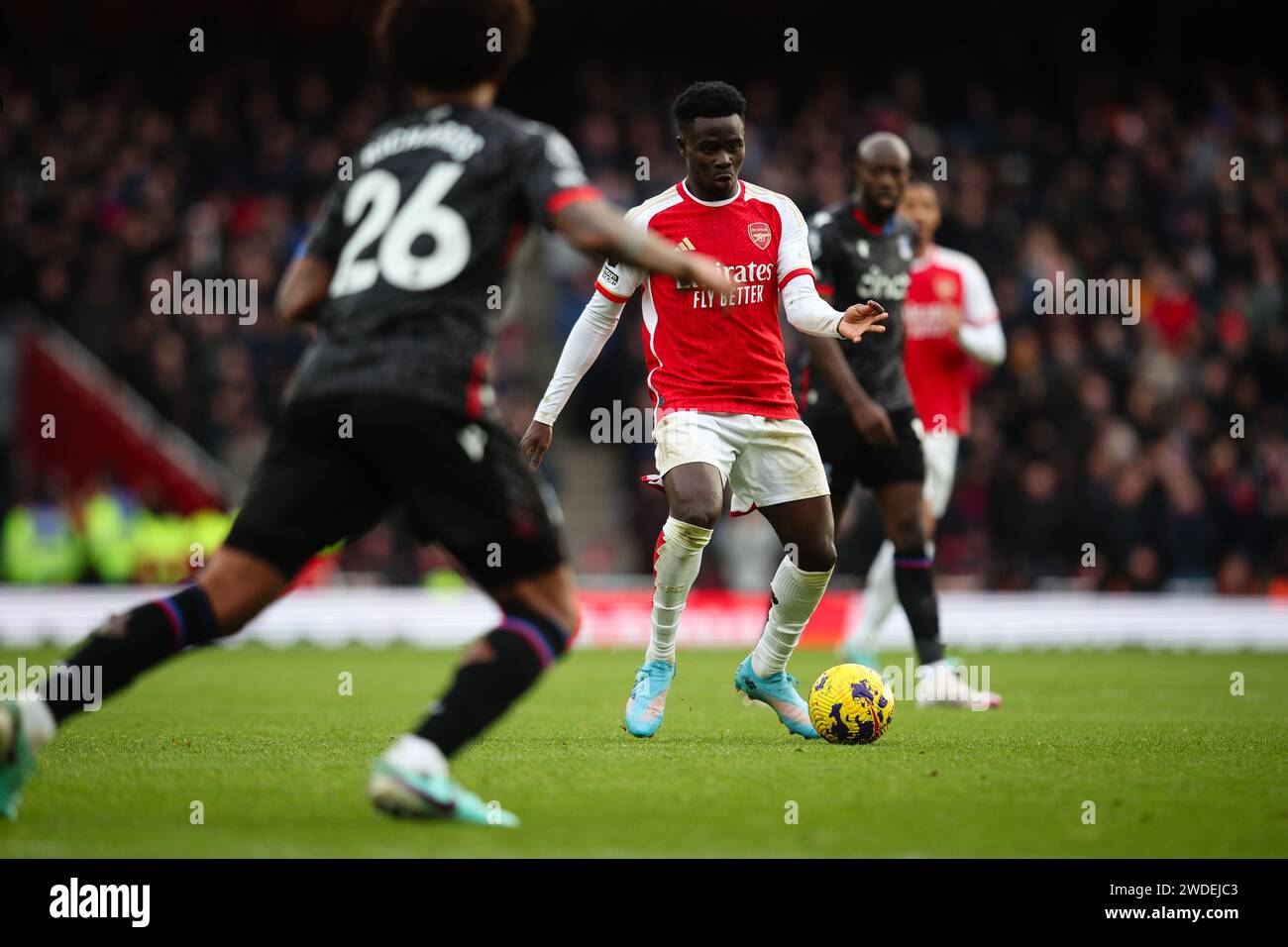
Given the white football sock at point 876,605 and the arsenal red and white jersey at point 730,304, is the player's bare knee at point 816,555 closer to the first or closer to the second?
the arsenal red and white jersey at point 730,304

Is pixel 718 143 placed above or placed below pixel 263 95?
below

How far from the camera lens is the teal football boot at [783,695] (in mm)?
7488

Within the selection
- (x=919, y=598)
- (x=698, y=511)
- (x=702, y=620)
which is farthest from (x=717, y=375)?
(x=702, y=620)

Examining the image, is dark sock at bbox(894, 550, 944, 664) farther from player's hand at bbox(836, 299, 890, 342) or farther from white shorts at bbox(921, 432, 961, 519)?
player's hand at bbox(836, 299, 890, 342)

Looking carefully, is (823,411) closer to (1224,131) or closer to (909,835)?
(909,835)

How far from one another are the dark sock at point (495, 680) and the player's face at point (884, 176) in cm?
459

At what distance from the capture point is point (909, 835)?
15.5ft

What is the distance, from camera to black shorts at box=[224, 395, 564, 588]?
4.70 m

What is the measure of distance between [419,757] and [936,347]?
259 inches

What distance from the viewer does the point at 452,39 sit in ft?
16.0

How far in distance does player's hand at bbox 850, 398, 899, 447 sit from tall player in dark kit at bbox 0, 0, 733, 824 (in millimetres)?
3376

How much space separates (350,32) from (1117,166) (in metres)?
11.5

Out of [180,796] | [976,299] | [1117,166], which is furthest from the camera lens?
[1117,166]
